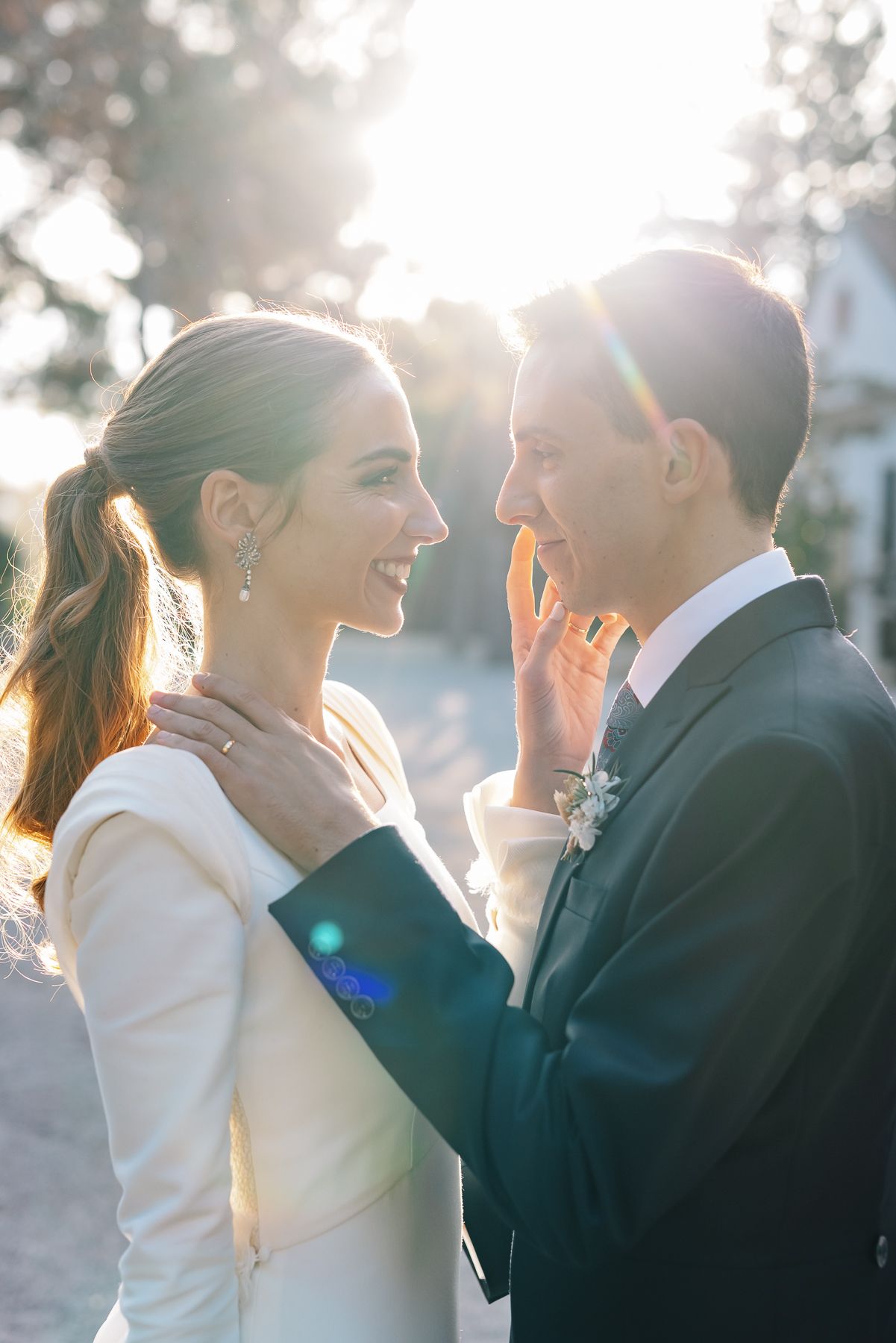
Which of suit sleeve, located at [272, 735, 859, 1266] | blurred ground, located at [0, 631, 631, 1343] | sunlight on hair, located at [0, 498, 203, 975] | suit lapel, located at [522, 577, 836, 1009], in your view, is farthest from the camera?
blurred ground, located at [0, 631, 631, 1343]

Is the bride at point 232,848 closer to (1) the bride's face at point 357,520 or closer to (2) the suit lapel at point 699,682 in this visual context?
(1) the bride's face at point 357,520

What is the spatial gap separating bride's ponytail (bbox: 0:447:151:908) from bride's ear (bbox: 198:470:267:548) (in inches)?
7.8

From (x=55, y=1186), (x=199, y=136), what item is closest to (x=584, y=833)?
(x=55, y=1186)

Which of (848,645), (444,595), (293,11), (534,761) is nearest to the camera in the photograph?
(848,645)

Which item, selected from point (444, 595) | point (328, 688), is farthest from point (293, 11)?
point (328, 688)

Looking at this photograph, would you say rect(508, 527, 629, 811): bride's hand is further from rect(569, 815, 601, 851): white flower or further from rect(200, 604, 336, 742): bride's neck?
rect(569, 815, 601, 851): white flower

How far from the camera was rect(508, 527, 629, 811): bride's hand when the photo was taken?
2582 millimetres

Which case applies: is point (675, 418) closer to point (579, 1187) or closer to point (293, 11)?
point (579, 1187)

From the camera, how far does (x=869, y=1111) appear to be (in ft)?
5.63

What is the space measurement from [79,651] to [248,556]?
37cm

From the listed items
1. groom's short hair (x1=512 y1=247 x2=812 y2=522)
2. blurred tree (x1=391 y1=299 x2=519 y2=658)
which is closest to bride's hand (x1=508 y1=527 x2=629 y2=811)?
groom's short hair (x1=512 y1=247 x2=812 y2=522)

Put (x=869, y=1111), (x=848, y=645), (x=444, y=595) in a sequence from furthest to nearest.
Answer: (x=444, y=595) < (x=848, y=645) < (x=869, y=1111)

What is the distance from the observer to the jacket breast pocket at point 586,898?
1.81 metres

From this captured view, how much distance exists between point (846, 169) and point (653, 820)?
121 feet
